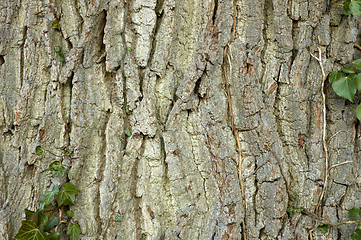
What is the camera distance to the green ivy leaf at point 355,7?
5.20 feet

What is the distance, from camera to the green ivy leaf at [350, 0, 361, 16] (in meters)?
1.58

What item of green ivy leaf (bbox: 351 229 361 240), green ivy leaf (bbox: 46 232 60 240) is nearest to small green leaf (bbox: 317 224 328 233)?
green ivy leaf (bbox: 351 229 361 240)

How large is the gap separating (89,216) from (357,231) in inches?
60.7

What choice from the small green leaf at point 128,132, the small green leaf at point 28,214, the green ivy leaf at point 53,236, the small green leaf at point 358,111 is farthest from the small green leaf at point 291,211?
the small green leaf at point 28,214

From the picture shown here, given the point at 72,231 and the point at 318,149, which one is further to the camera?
the point at 318,149

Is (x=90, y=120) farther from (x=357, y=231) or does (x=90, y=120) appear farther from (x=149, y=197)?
(x=357, y=231)

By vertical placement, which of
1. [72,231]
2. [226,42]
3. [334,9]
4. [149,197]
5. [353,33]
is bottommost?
[72,231]

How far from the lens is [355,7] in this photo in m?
1.59

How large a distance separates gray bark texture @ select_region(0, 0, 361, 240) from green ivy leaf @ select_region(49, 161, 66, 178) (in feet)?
0.11

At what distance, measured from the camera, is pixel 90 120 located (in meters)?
1.58

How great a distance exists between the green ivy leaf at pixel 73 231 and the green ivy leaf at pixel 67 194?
13 centimetres

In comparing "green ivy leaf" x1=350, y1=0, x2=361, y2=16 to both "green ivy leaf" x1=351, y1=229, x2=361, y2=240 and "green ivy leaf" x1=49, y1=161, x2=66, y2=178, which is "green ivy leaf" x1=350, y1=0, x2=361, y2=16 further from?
"green ivy leaf" x1=49, y1=161, x2=66, y2=178

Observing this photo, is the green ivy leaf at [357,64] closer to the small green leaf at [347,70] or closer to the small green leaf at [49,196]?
the small green leaf at [347,70]

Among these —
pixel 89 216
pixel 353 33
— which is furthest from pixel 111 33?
pixel 353 33
